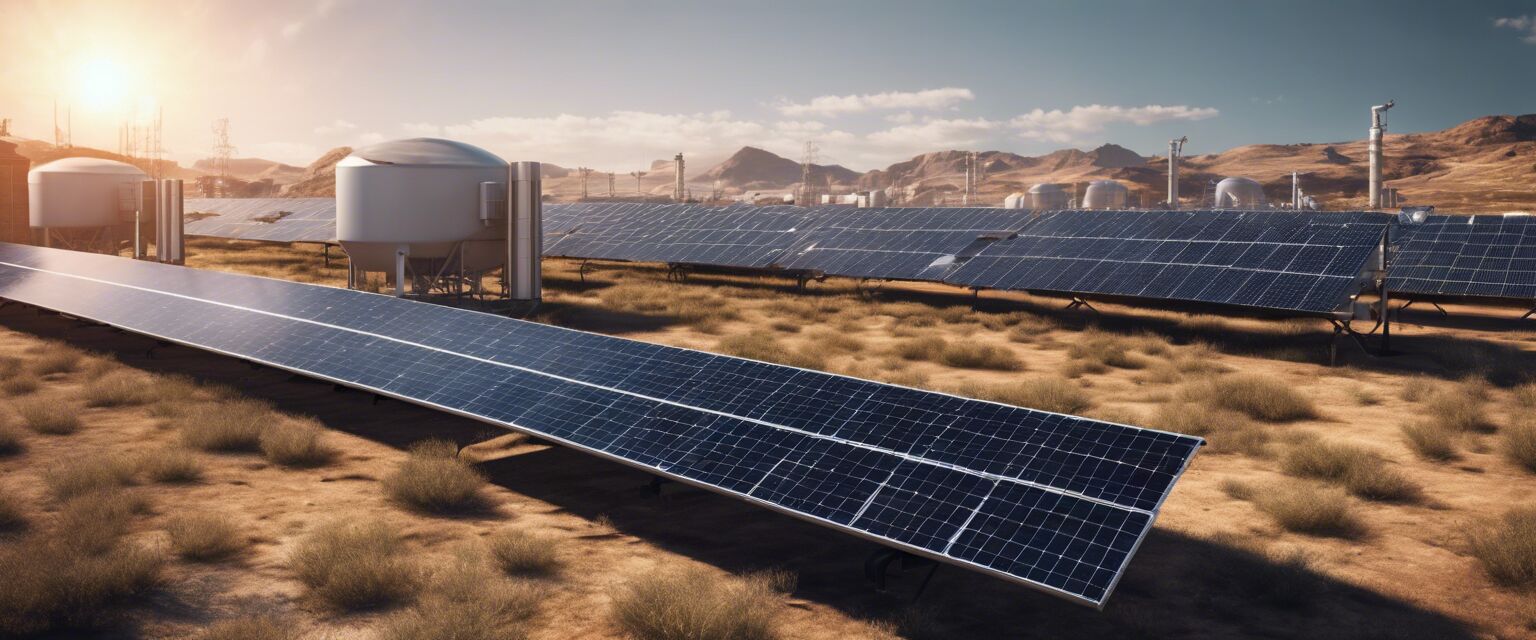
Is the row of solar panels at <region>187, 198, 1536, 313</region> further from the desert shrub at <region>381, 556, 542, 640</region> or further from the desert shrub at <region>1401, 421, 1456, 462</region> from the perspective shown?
the desert shrub at <region>381, 556, 542, 640</region>

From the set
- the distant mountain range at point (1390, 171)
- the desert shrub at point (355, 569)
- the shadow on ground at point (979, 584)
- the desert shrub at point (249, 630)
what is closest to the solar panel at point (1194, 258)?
the shadow on ground at point (979, 584)

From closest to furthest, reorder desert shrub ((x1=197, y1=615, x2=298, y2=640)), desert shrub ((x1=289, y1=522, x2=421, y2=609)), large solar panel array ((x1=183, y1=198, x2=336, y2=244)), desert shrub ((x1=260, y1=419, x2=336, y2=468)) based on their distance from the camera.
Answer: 1. desert shrub ((x1=197, y1=615, x2=298, y2=640))
2. desert shrub ((x1=289, y1=522, x2=421, y2=609))
3. desert shrub ((x1=260, y1=419, x2=336, y2=468))
4. large solar panel array ((x1=183, y1=198, x2=336, y2=244))

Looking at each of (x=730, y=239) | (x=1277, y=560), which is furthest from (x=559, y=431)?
(x=730, y=239)

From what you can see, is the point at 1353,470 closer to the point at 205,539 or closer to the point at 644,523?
the point at 644,523

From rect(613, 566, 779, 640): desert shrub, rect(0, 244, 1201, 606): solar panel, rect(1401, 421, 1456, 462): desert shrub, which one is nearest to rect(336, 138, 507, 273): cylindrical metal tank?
rect(0, 244, 1201, 606): solar panel

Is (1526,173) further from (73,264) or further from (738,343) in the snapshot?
(73,264)

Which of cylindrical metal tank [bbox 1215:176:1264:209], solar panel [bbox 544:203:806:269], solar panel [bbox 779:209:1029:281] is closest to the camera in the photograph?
solar panel [bbox 779:209:1029:281]

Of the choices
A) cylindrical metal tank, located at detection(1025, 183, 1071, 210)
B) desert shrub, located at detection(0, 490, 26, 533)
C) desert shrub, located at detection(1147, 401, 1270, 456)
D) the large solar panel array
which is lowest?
desert shrub, located at detection(0, 490, 26, 533)
